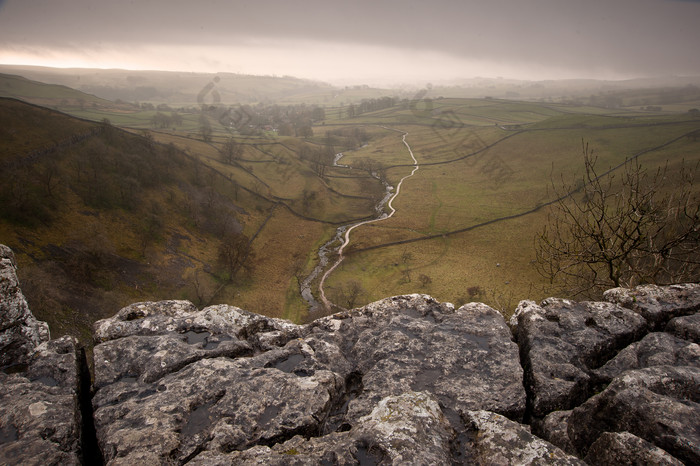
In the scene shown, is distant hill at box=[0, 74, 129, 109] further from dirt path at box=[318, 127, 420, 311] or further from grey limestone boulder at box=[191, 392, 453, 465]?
grey limestone boulder at box=[191, 392, 453, 465]

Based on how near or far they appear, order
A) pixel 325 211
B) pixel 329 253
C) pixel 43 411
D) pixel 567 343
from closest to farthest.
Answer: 1. pixel 43 411
2. pixel 567 343
3. pixel 329 253
4. pixel 325 211

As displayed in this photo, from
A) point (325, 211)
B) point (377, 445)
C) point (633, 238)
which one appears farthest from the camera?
point (325, 211)

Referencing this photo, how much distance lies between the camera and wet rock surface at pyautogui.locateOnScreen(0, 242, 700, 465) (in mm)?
5695

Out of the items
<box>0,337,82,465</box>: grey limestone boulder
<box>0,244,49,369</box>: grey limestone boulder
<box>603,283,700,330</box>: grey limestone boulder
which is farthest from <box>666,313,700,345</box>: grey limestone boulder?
<box>0,244,49,369</box>: grey limestone boulder

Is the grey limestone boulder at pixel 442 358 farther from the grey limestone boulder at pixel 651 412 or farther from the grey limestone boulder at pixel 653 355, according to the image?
the grey limestone boulder at pixel 653 355

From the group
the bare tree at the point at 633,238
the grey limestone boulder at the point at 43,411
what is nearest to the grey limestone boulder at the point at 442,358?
the bare tree at the point at 633,238

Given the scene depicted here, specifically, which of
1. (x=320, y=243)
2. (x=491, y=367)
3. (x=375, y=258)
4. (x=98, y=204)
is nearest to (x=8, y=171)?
(x=98, y=204)

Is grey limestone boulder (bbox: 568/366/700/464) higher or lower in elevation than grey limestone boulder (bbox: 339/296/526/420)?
higher

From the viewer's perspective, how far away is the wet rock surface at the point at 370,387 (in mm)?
5695

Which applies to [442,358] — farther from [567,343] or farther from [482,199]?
[482,199]

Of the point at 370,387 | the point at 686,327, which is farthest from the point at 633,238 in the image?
the point at 370,387

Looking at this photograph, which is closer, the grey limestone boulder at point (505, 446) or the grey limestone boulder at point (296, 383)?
the grey limestone boulder at point (505, 446)

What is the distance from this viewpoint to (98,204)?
6066 centimetres

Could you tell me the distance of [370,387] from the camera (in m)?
8.06
